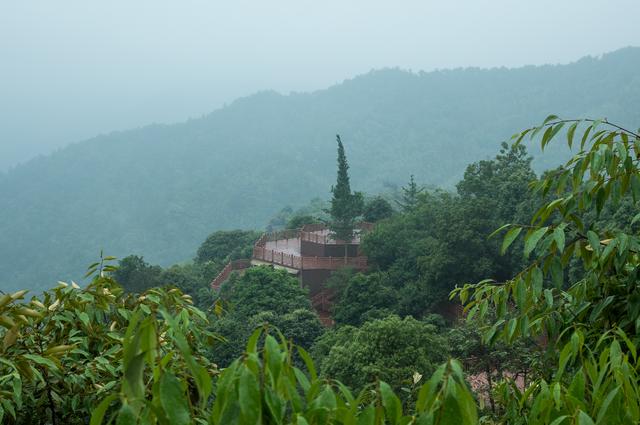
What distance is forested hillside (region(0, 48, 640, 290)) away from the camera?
206 ft

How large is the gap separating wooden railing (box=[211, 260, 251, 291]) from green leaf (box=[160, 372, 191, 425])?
1962 centimetres

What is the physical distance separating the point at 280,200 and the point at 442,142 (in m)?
20.9

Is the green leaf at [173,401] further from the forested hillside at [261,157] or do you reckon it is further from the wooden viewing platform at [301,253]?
the forested hillside at [261,157]

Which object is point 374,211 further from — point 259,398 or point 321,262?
point 259,398

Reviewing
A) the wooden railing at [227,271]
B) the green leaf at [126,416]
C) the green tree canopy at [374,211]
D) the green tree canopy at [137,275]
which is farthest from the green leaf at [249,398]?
the green tree canopy at [374,211]

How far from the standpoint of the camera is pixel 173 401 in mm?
845

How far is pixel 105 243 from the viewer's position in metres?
63.0

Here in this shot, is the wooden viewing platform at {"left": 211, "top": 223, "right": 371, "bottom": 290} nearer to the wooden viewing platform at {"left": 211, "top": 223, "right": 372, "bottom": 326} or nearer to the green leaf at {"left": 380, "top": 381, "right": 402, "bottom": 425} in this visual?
the wooden viewing platform at {"left": 211, "top": 223, "right": 372, "bottom": 326}

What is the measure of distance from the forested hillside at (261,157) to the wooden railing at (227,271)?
33959 millimetres

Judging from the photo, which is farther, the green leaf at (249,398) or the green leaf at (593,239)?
the green leaf at (593,239)

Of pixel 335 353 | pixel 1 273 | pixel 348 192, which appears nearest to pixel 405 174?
pixel 1 273

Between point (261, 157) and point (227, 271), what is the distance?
2185 inches

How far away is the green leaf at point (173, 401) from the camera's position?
84cm

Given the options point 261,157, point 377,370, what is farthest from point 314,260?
point 261,157
